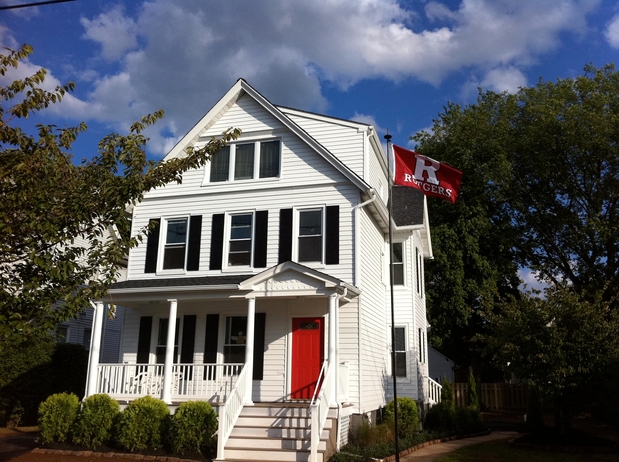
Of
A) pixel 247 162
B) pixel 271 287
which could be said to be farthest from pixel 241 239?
pixel 271 287

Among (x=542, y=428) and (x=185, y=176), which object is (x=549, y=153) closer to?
(x=542, y=428)

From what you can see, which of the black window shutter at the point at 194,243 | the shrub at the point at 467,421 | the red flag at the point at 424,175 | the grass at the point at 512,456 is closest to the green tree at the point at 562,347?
the grass at the point at 512,456

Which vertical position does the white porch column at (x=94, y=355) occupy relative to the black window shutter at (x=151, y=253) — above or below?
below

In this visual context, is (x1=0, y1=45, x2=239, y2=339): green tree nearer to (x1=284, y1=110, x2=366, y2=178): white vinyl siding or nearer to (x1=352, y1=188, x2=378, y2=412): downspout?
(x1=352, y1=188, x2=378, y2=412): downspout

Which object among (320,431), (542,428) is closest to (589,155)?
(542,428)

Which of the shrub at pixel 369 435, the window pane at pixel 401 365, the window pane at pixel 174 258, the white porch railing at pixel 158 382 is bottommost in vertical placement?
the shrub at pixel 369 435

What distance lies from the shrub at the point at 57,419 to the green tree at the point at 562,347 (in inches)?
415

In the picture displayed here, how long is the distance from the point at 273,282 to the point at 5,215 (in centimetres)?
734

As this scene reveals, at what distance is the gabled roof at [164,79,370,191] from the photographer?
15387mm

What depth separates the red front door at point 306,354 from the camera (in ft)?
46.5

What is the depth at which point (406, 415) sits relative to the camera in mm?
15266

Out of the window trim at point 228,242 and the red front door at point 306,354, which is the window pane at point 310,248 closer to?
the window trim at point 228,242

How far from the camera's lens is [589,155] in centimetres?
2753

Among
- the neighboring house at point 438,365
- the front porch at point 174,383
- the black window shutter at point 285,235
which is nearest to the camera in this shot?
the front porch at point 174,383
